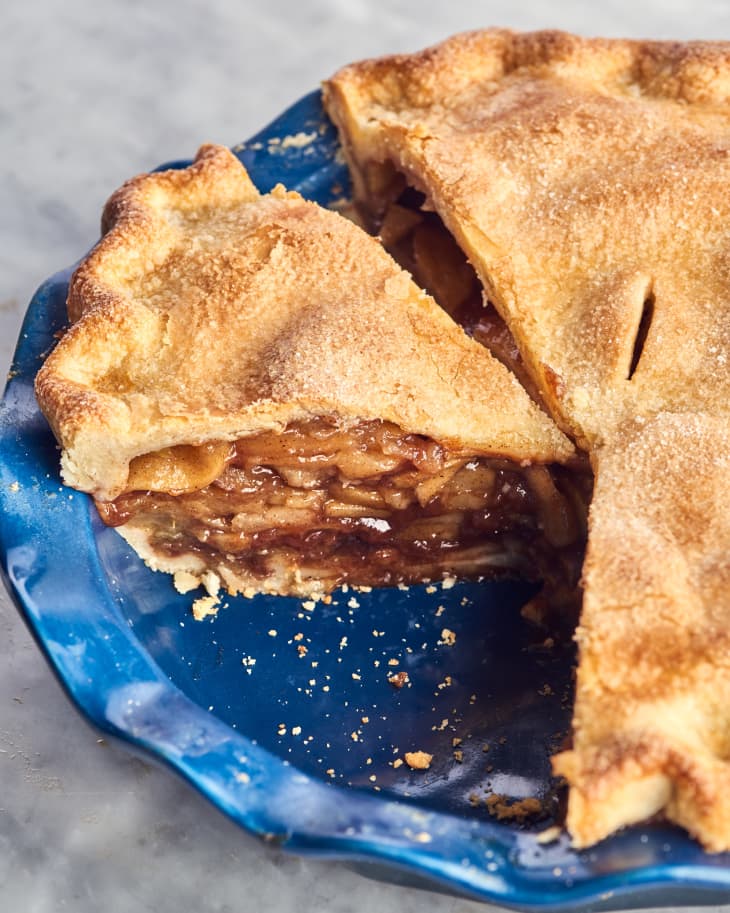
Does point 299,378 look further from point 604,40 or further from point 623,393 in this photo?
point 604,40

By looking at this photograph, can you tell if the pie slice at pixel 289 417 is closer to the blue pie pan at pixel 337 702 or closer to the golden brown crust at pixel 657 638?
the blue pie pan at pixel 337 702

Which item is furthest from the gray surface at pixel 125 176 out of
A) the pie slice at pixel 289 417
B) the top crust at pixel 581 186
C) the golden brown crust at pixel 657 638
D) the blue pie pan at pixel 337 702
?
the top crust at pixel 581 186

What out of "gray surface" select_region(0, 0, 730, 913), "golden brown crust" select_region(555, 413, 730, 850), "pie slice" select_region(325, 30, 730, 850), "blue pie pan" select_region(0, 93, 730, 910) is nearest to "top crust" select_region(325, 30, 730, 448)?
"pie slice" select_region(325, 30, 730, 850)

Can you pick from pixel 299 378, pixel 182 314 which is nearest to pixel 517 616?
pixel 299 378

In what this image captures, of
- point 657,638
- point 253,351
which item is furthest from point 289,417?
point 657,638

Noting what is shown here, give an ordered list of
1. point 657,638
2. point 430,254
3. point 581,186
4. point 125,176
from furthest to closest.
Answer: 1. point 125,176
2. point 430,254
3. point 581,186
4. point 657,638

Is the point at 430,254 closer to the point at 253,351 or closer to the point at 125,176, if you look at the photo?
the point at 253,351

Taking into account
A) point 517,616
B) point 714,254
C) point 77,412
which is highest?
point 77,412
